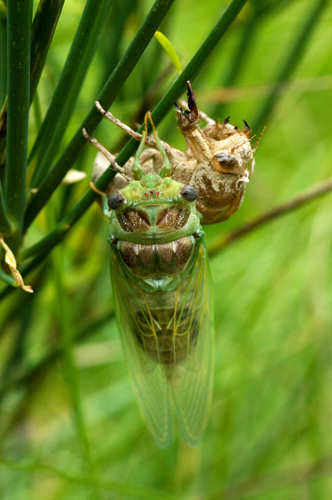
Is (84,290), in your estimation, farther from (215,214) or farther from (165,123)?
(215,214)

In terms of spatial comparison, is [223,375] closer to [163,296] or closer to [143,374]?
[143,374]

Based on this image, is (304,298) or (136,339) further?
(304,298)

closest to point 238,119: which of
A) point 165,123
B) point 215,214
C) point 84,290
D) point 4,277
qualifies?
point 165,123

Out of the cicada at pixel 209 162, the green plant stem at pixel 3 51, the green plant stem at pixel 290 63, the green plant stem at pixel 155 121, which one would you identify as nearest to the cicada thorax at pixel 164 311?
the cicada at pixel 209 162

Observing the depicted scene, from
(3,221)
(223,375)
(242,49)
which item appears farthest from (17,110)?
(223,375)

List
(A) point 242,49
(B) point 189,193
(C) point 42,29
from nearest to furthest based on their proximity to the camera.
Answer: (C) point 42,29
(B) point 189,193
(A) point 242,49

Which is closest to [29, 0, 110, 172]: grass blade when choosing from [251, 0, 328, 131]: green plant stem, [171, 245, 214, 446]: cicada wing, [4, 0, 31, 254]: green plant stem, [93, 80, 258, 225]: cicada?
[4, 0, 31, 254]: green plant stem
